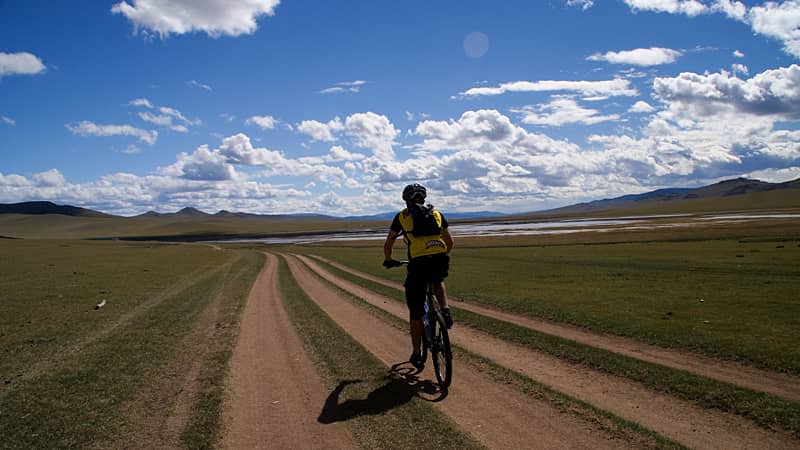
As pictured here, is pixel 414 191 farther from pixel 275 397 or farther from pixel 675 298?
pixel 675 298

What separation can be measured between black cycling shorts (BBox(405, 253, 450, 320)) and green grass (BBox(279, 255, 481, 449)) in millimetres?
1475

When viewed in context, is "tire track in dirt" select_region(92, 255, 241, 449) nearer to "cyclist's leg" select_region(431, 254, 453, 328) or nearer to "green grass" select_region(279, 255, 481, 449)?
"green grass" select_region(279, 255, 481, 449)

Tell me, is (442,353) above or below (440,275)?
below

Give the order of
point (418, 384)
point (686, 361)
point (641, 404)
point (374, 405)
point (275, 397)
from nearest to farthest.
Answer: point (641, 404) → point (374, 405) → point (275, 397) → point (418, 384) → point (686, 361)

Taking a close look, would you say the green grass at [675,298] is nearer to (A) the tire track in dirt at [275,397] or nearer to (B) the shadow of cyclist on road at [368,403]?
(B) the shadow of cyclist on road at [368,403]

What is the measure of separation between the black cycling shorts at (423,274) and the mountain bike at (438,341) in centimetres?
14

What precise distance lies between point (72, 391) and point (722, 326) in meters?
14.0

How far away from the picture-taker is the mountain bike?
8.35 metres

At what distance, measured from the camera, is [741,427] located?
6660 millimetres

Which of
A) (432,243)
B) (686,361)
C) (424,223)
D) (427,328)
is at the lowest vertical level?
(686,361)

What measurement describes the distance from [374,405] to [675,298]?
45.1 feet

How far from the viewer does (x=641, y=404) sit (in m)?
7.60

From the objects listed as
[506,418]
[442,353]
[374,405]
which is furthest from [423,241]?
[506,418]

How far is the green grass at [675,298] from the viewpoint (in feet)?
37.3
